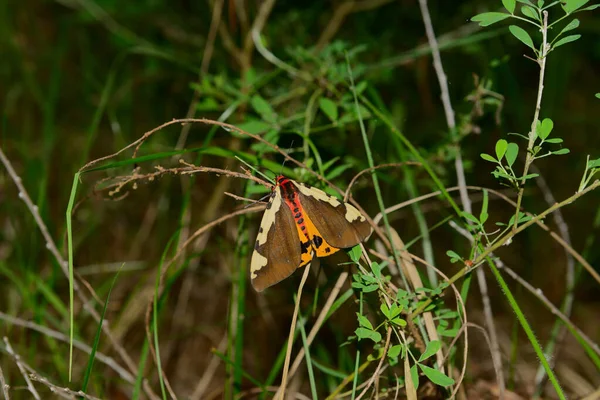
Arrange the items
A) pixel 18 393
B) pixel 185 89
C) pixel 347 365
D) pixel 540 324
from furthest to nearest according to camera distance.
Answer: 1. pixel 185 89
2. pixel 540 324
3. pixel 18 393
4. pixel 347 365

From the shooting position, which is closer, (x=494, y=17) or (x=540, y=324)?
(x=494, y=17)

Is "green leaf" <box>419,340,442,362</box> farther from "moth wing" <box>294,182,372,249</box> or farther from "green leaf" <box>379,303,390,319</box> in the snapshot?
"moth wing" <box>294,182,372,249</box>

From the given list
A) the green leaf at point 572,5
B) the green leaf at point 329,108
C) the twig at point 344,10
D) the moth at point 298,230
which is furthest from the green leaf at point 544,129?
the twig at point 344,10

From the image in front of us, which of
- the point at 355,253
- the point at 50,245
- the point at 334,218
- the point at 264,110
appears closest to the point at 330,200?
the point at 334,218

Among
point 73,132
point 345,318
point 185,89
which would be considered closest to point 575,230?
point 345,318

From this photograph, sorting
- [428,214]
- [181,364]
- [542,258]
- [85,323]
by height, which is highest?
[85,323]

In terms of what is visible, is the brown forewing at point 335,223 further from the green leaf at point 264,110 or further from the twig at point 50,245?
the twig at point 50,245

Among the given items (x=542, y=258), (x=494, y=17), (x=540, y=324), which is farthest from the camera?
(x=542, y=258)

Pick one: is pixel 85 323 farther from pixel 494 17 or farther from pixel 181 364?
pixel 494 17

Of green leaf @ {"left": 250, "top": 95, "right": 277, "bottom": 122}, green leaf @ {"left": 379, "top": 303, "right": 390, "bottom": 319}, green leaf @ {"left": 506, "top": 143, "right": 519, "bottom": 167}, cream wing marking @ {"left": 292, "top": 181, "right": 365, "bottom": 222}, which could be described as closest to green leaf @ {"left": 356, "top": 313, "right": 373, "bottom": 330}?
green leaf @ {"left": 379, "top": 303, "right": 390, "bottom": 319}
